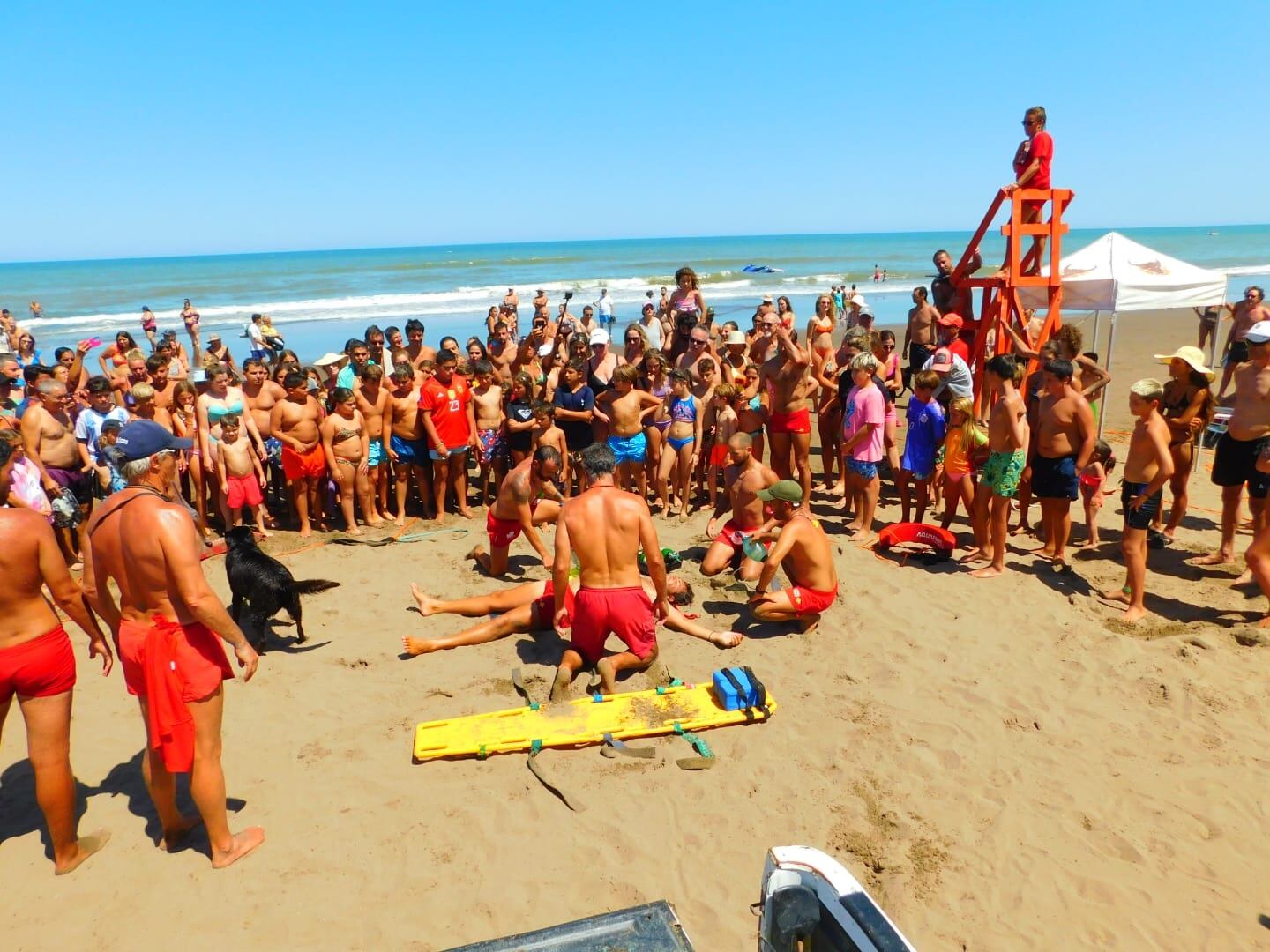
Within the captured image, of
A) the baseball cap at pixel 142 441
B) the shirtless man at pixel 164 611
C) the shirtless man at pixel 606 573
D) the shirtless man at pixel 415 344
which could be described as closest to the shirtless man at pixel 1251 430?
the shirtless man at pixel 606 573

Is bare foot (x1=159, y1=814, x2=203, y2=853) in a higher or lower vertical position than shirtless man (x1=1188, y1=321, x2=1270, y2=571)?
lower

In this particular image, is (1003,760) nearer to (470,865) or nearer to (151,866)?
(470,865)

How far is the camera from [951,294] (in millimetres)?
9461

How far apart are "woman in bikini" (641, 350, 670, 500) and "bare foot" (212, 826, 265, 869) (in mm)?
5296

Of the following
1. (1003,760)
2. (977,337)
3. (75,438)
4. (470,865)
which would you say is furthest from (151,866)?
(977,337)

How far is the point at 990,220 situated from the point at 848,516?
3.70 metres

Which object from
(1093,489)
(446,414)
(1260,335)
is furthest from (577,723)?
(1260,335)

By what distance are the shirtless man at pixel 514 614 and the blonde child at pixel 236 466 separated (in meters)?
2.56

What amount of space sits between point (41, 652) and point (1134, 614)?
265 inches

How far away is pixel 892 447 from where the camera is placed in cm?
829

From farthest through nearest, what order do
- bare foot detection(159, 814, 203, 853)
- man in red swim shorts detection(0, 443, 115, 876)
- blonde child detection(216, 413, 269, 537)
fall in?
blonde child detection(216, 413, 269, 537) < bare foot detection(159, 814, 203, 853) < man in red swim shorts detection(0, 443, 115, 876)

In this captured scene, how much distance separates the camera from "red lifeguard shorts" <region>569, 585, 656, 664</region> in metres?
5.01

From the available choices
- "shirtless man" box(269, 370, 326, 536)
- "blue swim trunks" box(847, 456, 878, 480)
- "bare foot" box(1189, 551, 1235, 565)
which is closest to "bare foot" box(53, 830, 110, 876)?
"shirtless man" box(269, 370, 326, 536)

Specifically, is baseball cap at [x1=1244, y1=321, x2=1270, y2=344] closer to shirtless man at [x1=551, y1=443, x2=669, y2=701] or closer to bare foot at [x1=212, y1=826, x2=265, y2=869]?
shirtless man at [x1=551, y1=443, x2=669, y2=701]
